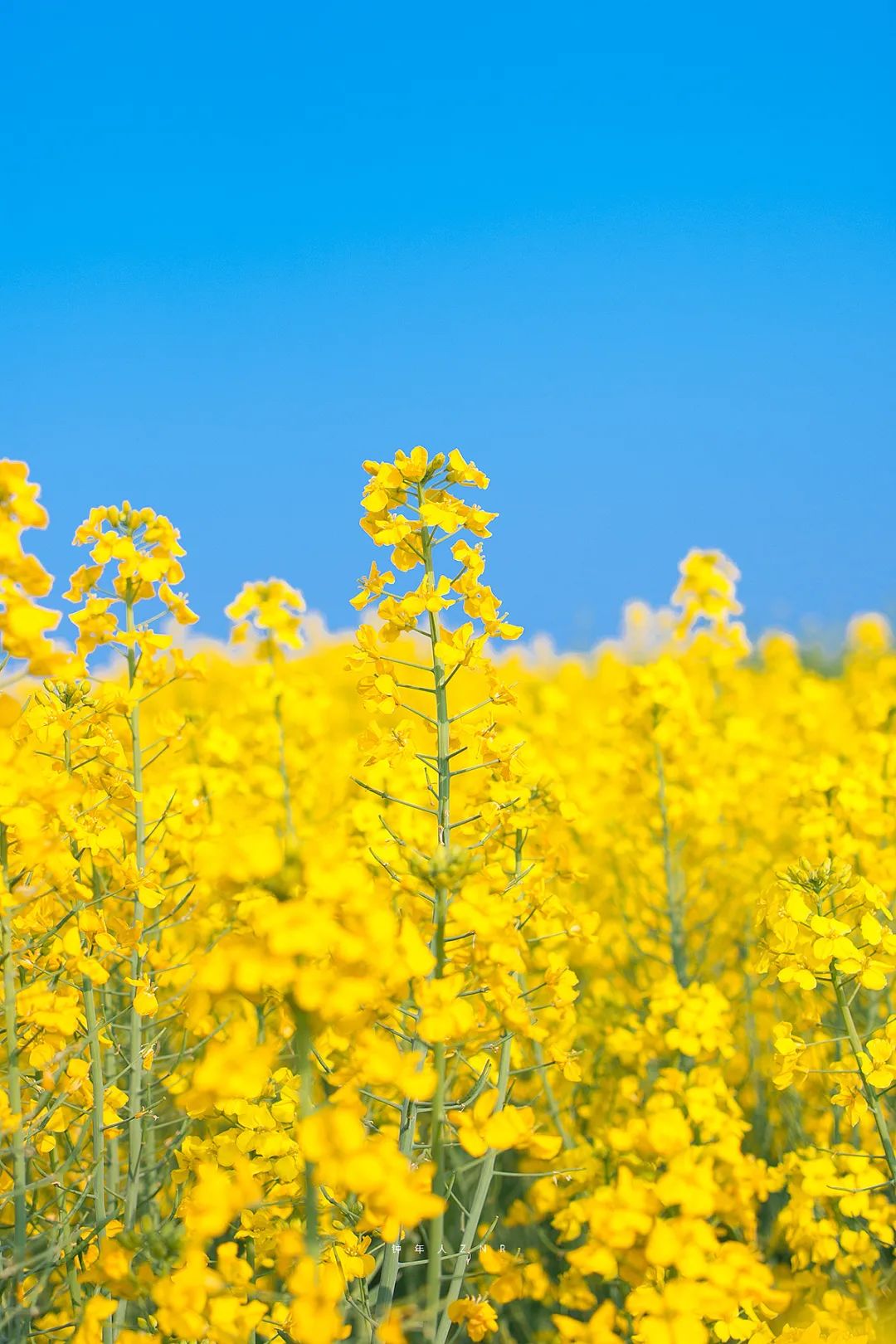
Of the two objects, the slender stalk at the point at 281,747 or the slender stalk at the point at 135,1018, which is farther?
the slender stalk at the point at 281,747

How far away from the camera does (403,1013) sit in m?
2.52

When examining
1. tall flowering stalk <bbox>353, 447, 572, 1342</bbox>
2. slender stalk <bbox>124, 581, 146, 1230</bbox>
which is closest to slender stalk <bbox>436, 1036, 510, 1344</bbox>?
tall flowering stalk <bbox>353, 447, 572, 1342</bbox>

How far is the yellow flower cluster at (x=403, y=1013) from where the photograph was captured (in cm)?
160

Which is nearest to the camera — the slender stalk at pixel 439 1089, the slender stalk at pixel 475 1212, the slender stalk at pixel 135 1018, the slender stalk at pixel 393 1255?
the slender stalk at pixel 439 1089

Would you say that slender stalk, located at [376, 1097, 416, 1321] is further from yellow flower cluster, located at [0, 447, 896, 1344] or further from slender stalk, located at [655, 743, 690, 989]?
slender stalk, located at [655, 743, 690, 989]

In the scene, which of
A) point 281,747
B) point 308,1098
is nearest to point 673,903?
point 281,747

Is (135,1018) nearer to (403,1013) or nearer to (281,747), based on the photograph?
(403,1013)

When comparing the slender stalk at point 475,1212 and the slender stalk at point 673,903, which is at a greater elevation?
the slender stalk at point 673,903

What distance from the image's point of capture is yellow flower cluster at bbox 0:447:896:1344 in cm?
160

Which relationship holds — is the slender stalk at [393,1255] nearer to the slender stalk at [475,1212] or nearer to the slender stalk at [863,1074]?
the slender stalk at [475,1212]

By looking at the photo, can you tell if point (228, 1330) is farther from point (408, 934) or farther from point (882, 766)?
point (882, 766)

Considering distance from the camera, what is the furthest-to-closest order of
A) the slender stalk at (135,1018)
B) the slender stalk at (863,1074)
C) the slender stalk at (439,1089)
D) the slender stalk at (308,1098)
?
the slender stalk at (135,1018) < the slender stalk at (863,1074) < the slender stalk at (439,1089) < the slender stalk at (308,1098)

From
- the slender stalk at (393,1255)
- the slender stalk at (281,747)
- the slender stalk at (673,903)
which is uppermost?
the slender stalk at (281,747)

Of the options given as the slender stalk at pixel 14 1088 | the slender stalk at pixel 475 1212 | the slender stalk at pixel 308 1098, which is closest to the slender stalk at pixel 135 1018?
the slender stalk at pixel 14 1088
